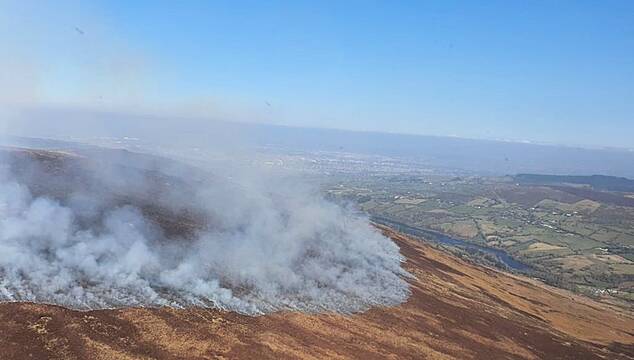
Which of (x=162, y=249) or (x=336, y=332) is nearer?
(x=336, y=332)

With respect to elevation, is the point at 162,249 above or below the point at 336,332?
above

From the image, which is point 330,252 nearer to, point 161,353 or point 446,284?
point 446,284

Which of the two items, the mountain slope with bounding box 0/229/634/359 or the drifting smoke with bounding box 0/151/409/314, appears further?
the drifting smoke with bounding box 0/151/409/314

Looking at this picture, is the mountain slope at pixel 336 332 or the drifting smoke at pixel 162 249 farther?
the drifting smoke at pixel 162 249

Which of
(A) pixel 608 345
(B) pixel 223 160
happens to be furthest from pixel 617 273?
(B) pixel 223 160

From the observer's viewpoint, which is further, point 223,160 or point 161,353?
point 223,160

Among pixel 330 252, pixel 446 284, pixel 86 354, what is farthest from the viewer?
pixel 446 284

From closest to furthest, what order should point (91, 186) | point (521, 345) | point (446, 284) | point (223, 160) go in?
point (521, 345) → point (91, 186) → point (446, 284) → point (223, 160)

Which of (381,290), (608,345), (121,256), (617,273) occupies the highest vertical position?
(121,256)
